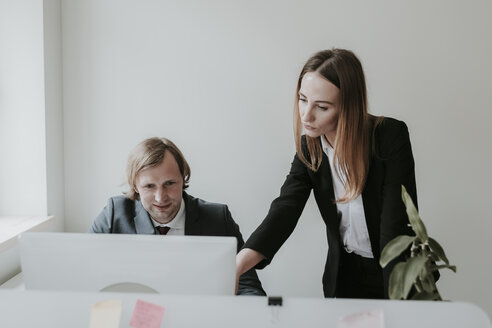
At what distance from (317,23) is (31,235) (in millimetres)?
1841

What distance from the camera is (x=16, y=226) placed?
86.4 inches

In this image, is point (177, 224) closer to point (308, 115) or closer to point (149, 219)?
point (149, 219)

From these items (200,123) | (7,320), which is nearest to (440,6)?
(200,123)

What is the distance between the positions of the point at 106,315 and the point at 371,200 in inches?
42.8

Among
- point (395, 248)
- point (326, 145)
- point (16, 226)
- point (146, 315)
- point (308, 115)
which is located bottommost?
point (16, 226)

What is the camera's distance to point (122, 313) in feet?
3.15

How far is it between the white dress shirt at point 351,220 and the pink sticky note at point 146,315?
1.02 m

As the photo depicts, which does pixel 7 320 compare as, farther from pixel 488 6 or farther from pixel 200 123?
pixel 488 6

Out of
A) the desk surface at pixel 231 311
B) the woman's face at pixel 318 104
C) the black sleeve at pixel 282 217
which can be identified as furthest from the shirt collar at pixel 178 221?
the desk surface at pixel 231 311

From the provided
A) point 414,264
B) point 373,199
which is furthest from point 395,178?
point 414,264

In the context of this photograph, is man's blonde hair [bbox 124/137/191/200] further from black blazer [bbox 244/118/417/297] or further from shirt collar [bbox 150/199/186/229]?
black blazer [bbox 244/118/417/297]

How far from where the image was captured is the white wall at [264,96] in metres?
2.48

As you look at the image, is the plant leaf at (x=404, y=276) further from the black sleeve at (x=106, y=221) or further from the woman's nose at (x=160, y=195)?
the black sleeve at (x=106, y=221)

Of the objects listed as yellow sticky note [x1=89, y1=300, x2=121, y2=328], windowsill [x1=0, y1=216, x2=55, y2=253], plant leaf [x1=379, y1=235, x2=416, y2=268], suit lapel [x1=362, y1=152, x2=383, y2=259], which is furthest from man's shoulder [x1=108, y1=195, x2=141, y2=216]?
plant leaf [x1=379, y1=235, x2=416, y2=268]
